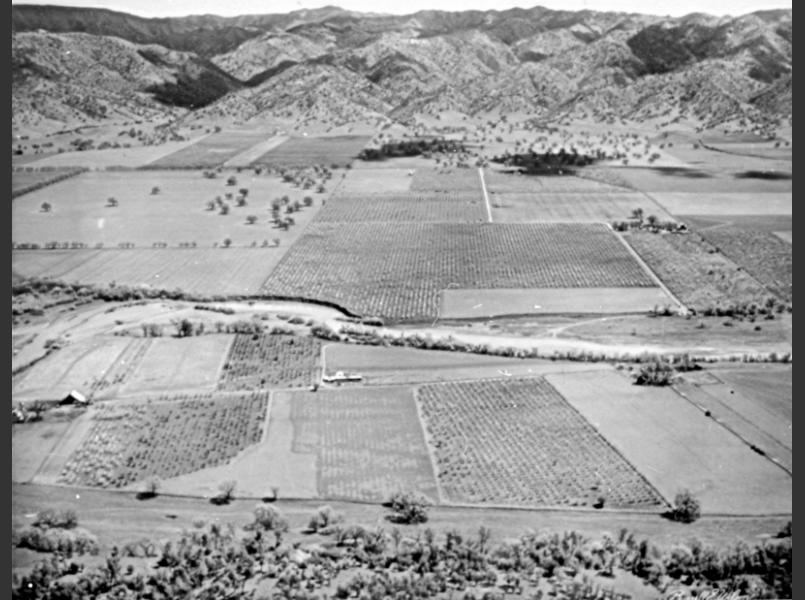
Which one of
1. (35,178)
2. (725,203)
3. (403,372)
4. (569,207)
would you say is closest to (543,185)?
(569,207)

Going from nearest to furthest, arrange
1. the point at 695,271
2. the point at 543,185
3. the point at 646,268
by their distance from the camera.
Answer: the point at 695,271
the point at 646,268
the point at 543,185

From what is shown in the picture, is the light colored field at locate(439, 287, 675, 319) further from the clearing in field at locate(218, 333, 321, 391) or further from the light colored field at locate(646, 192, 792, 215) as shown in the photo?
the light colored field at locate(646, 192, 792, 215)

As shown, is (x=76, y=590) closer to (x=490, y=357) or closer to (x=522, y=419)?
(x=522, y=419)

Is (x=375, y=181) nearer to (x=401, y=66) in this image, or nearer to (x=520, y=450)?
(x=520, y=450)

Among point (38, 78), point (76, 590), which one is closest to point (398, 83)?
point (38, 78)

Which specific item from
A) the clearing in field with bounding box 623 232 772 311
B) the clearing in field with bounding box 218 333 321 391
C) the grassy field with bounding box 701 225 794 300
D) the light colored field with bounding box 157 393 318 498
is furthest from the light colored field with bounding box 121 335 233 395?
the grassy field with bounding box 701 225 794 300

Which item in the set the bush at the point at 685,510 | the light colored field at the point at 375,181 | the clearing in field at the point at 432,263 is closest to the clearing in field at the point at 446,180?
the light colored field at the point at 375,181
